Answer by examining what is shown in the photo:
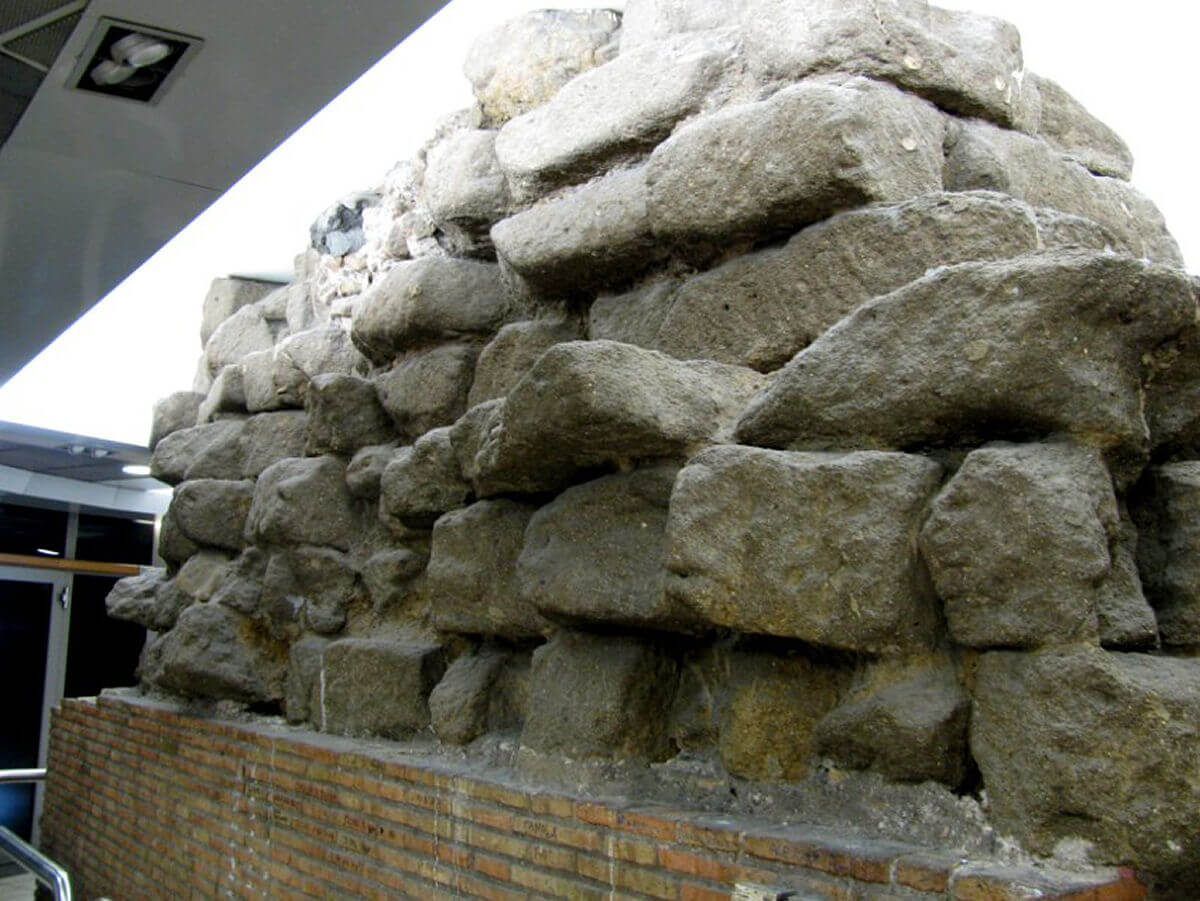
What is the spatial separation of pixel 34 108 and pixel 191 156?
0.40 m

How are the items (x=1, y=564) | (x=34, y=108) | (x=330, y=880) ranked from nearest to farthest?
(x=34, y=108)
(x=330, y=880)
(x=1, y=564)

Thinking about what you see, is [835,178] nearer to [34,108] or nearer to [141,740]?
[34,108]

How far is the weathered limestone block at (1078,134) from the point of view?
3.09 meters

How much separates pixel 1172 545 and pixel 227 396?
3847 mm

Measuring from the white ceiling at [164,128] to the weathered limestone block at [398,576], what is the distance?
1.22 metres

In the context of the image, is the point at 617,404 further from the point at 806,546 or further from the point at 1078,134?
the point at 1078,134

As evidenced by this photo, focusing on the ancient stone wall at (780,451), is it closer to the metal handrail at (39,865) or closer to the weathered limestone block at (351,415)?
the weathered limestone block at (351,415)

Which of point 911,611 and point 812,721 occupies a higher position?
point 911,611

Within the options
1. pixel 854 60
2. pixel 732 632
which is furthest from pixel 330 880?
pixel 854 60

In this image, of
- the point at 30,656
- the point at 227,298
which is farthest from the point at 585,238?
the point at 30,656

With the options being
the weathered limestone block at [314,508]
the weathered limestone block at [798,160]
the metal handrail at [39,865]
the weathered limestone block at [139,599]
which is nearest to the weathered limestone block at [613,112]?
the weathered limestone block at [798,160]

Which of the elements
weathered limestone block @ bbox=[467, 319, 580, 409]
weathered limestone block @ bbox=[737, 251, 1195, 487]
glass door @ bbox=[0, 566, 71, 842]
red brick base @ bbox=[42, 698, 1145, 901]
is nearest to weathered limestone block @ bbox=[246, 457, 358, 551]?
red brick base @ bbox=[42, 698, 1145, 901]

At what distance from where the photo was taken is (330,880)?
10.2ft

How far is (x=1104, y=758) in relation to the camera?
1.72 metres
